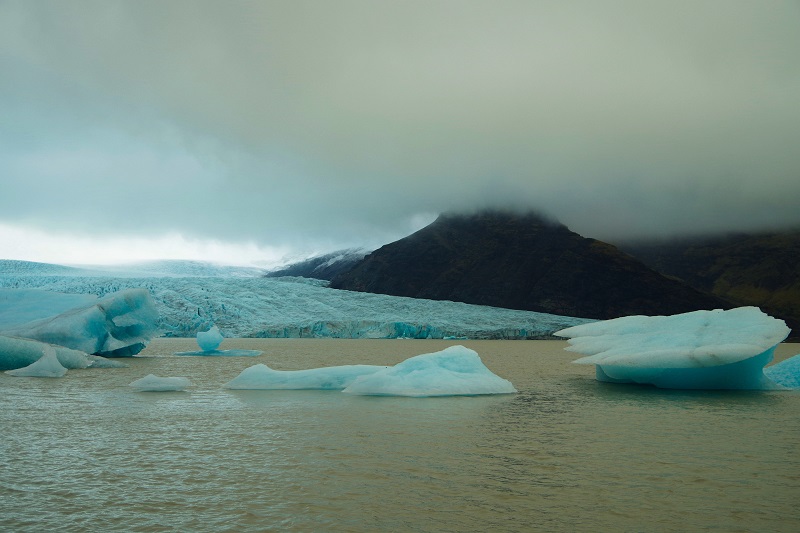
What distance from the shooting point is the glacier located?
36.6 meters

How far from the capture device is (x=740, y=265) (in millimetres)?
161500

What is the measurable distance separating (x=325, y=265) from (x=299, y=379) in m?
134

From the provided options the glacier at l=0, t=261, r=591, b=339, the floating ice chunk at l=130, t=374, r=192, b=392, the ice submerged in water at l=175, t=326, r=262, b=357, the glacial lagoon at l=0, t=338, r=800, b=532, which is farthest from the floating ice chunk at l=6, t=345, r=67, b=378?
the glacier at l=0, t=261, r=591, b=339

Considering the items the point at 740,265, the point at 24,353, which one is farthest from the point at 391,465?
the point at 740,265

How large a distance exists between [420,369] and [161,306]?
26.6 meters

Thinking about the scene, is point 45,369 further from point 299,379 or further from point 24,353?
point 299,379

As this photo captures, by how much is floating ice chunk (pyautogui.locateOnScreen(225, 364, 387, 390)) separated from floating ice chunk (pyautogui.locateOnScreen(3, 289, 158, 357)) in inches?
340

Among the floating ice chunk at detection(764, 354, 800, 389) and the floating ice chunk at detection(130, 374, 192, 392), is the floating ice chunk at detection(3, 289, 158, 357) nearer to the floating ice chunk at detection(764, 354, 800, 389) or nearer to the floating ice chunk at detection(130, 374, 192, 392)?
the floating ice chunk at detection(130, 374, 192, 392)

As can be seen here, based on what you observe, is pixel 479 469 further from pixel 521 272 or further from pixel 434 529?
pixel 521 272

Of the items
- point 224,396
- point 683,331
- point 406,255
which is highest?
point 406,255

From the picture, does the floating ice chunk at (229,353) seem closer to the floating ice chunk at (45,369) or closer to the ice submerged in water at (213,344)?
the ice submerged in water at (213,344)

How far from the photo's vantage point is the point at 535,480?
6.11 metres

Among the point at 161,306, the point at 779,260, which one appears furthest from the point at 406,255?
the point at 779,260

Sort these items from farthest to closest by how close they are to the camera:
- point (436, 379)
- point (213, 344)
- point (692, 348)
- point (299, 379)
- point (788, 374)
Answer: point (213, 344)
point (788, 374)
point (299, 379)
point (692, 348)
point (436, 379)
